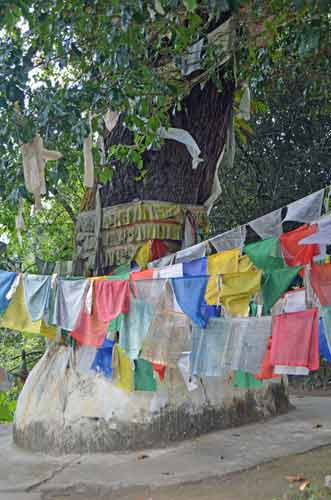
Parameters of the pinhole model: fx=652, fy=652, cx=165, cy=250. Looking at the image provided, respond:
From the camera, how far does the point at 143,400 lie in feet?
23.6

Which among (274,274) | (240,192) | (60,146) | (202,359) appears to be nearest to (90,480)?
(202,359)

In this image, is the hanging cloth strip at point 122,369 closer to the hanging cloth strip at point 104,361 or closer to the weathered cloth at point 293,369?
the hanging cloth strip at point 104,361

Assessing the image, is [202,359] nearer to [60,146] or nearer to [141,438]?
[141,438]

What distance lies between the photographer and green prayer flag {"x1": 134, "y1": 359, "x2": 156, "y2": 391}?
687cm

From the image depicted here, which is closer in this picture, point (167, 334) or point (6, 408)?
point (167, 334)

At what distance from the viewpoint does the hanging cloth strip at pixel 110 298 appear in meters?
6.49

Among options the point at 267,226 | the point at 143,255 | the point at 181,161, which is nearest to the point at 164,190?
the point at 181,161

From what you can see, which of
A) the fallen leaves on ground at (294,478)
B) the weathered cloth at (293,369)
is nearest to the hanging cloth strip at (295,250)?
the weathered cloth at (293,369)

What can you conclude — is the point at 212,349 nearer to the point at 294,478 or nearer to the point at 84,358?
the point at 294,478

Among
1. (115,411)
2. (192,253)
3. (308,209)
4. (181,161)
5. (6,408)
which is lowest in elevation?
(6,408)

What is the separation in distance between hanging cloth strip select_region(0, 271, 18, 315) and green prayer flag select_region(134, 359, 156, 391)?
156cm

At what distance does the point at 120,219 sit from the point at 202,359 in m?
2.50

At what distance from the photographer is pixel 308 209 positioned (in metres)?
5.51

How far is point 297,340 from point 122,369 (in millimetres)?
2559
